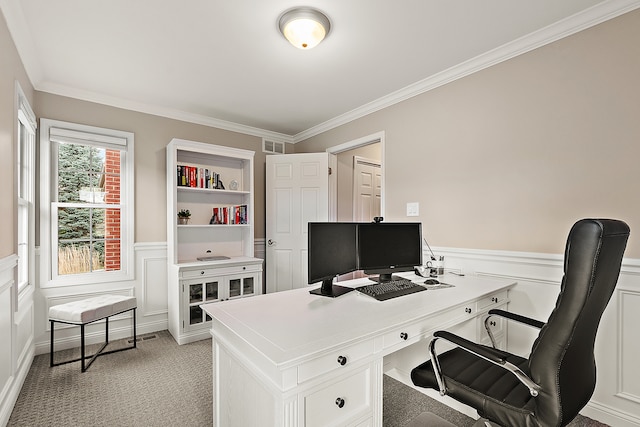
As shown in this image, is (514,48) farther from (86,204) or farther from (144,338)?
(144,338)

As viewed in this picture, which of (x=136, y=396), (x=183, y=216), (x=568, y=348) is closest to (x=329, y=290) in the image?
(x=568, y=348)

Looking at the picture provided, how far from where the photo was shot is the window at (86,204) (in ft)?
9.49

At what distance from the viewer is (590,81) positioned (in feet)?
6.39

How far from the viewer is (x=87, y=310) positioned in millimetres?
2475

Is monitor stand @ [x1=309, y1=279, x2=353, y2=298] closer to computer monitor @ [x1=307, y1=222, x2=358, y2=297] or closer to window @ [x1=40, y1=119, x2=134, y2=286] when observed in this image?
computer monitor @ [x1=307, y1=222, x2=358, y2=297]

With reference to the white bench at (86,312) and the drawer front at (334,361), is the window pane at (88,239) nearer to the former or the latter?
the white bench at (86,312)

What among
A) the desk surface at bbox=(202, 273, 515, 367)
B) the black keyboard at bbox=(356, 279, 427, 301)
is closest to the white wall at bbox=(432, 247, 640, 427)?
the desk surface at bbox=(202, 273, 515, 367)

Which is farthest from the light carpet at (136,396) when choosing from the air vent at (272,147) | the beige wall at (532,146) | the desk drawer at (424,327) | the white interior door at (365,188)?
the air vent at (272,147)

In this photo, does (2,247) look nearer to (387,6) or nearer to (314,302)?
(314,302)

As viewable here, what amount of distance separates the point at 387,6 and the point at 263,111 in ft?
6.71

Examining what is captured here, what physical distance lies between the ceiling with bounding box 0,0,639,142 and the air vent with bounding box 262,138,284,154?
3.27 feet

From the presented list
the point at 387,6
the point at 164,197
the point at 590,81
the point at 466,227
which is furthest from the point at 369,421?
the point at 164,197

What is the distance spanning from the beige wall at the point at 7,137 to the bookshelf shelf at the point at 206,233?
1273 mm

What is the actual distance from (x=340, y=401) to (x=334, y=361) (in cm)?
17
